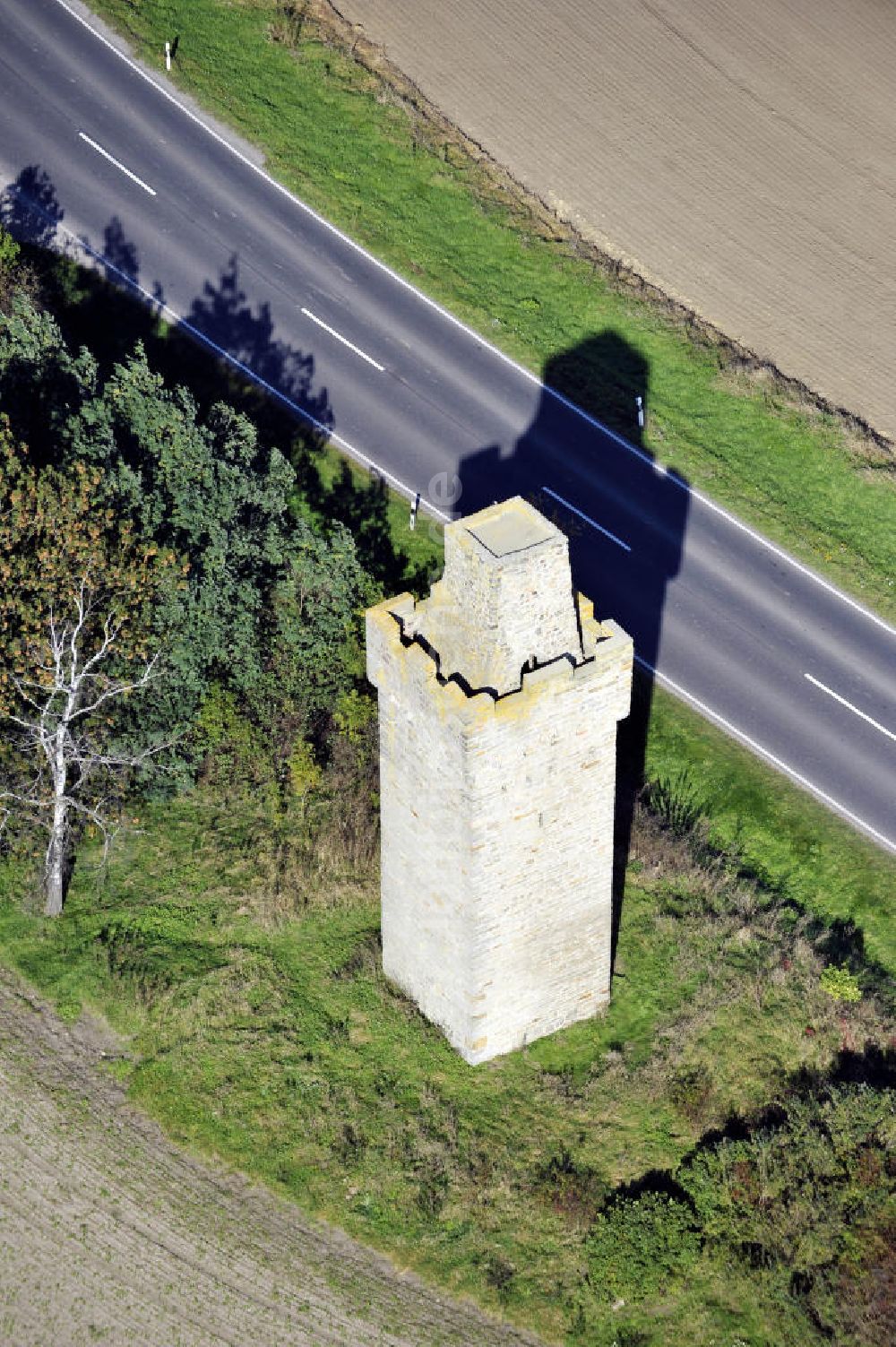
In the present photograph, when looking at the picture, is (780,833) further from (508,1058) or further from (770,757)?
(508,1058)

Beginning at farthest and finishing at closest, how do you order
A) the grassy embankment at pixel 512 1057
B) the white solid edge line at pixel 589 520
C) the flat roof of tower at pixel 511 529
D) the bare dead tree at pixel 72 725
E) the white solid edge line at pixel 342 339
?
1. the white solid edge line at pixel 342 339
2. the white solid edge line at pixel 589 520
3. the bare dead tree at pixel 72 725
4. the grassy embankment at pixel 512 1057
5. the flat roof of tower at pixel 511 529

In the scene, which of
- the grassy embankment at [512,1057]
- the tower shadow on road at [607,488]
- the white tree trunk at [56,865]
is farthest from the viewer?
the tower shadow on road at [607,488]

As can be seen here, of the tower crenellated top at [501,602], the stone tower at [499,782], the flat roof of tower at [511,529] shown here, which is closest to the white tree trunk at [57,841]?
the stone tower at [499,782]

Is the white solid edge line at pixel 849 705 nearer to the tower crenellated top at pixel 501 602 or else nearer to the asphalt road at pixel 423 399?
the asphalt road at pixel 423 399

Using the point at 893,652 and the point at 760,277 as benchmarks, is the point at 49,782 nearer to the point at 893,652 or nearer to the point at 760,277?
the point at 893,652

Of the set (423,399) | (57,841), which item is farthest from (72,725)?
(423,399)
